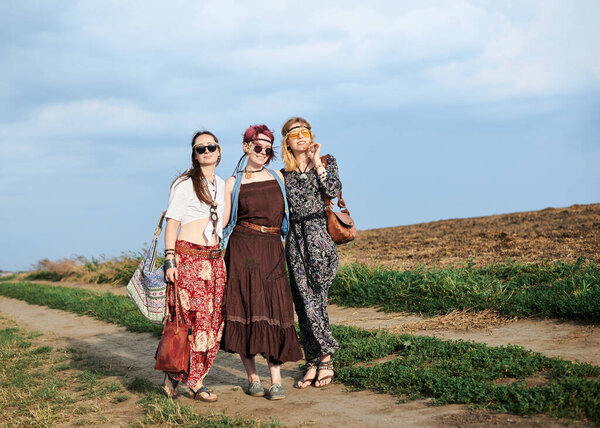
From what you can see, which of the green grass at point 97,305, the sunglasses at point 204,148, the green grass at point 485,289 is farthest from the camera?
the green grass at point 97,305

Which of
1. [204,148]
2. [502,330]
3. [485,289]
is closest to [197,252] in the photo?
[204,148]

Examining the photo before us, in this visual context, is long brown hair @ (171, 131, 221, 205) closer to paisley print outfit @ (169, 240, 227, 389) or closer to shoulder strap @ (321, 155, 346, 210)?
paisley print outfit @ (169, 240, 227, 389)

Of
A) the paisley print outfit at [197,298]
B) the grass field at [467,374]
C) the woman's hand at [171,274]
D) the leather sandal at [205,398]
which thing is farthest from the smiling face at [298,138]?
the leather sandal at [205,398]

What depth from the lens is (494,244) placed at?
11.9m

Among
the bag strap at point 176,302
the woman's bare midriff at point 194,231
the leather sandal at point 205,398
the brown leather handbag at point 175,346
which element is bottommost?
the leather sandal at point 205,398

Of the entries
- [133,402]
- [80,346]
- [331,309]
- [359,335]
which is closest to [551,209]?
[331,309]

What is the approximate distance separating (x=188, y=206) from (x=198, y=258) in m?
0.47

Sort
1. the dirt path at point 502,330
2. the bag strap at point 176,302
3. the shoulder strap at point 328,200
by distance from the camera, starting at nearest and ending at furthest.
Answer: the bag strap at point 176,302, the shoulder strap at point 328,200, the dirt path at point 502,330

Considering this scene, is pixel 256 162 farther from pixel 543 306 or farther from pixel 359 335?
pixel 543 306

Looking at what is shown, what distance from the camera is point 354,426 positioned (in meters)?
4.00

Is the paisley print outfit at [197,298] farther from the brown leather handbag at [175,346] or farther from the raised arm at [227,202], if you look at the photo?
the raised arm at [227,202]

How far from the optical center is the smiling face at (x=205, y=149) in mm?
4863

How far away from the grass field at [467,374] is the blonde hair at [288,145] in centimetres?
206

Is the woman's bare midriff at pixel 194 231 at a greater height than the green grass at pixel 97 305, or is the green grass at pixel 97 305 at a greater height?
the woman's bare midriff at pixel 194 231
